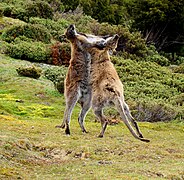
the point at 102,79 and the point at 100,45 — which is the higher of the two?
the point at 100,45

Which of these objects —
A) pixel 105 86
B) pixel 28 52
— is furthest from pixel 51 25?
pixel 105 86

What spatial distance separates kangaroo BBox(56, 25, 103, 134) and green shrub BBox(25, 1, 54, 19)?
36692 millimetres

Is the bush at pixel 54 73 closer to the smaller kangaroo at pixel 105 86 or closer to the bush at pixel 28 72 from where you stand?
the bush at pixel 28 72

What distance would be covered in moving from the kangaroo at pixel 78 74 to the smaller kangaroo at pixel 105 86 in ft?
0.82

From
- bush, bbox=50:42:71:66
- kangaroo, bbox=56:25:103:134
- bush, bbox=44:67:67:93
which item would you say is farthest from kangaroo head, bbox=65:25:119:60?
bush, bbox=50:42:71:66

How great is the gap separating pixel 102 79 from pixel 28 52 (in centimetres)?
2380

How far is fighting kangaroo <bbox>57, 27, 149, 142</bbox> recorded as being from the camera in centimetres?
1294

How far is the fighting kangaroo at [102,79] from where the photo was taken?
1294cm

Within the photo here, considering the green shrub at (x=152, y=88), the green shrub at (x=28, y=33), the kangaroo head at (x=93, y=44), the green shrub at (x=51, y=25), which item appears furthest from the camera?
the green shrub at (x=51, y=25)

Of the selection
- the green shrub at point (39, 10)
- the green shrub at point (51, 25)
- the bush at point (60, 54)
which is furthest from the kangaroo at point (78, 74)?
the green shrub at point (39, 10)

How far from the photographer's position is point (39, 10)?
5009 centimetres

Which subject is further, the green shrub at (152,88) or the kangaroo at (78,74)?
the green shrub at (152,88)

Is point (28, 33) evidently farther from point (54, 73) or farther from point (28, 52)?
point (54, 73)

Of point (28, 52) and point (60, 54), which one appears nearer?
point (28, 52)
